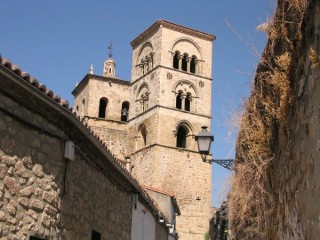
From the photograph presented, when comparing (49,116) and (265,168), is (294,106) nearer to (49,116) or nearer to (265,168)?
(265,168)

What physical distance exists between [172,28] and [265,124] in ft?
128

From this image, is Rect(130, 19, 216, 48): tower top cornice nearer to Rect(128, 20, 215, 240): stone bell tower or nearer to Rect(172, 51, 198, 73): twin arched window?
Rect(128, 20, 215, 240): stone bell tower

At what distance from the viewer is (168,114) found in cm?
4206

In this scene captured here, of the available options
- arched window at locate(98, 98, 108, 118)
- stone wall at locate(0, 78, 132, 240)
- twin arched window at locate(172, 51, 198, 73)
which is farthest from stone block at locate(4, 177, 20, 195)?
arched window at locate(98, 98, 108, 118)

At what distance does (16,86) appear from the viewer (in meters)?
5.85

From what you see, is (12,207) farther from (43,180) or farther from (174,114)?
(174,114)

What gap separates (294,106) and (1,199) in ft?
10.3

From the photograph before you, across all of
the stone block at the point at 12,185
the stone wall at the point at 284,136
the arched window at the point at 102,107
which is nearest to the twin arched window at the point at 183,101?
the arched window at the point at 102,107

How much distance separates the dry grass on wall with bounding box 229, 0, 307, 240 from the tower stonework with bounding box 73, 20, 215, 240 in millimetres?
32672

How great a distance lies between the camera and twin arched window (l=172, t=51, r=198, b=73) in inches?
1761

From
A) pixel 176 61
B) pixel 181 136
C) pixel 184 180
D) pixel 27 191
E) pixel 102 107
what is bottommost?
pixel 27 191

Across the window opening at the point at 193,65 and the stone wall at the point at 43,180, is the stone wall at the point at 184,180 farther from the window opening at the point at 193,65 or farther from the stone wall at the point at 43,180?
the stone wall at the point at 43,180

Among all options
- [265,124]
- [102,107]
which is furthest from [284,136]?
[102,107]

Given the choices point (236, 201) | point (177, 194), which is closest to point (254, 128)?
point (236, 201)
